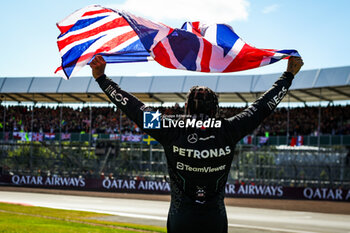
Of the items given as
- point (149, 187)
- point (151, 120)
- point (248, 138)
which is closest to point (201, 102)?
point (151, 120)

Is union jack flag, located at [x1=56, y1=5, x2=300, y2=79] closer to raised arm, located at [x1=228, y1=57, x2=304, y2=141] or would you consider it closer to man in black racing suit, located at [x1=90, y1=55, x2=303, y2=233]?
raised arm, located at [x1=228, y1=57, x2=304, y2=141]

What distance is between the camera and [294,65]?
359 cm

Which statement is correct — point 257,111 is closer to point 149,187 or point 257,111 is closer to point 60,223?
point 60,223

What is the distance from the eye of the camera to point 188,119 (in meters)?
3.09

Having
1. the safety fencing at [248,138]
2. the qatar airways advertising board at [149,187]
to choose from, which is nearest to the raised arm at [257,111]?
the qatar airways advertising board at [149,187]

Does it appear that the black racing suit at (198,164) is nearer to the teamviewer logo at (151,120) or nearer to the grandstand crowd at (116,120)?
the teamviewer logo at (151,120)

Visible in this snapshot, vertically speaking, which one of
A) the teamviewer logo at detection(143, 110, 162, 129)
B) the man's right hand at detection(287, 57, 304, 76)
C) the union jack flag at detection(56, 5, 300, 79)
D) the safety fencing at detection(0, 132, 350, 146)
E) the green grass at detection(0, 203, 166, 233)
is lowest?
the green grass at detection(0, 203, 166, 233)

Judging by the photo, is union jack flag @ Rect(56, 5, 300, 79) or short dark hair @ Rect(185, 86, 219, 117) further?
union jack flag @ Rect(56, 5, 300, 79)

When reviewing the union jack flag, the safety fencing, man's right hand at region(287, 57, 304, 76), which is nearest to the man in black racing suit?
man's right hand at region(287, 57, 304, 76)

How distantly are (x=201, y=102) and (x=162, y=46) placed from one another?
143 cm

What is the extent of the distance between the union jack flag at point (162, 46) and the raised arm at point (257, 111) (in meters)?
1.05

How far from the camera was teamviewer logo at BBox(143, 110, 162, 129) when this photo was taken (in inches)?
122

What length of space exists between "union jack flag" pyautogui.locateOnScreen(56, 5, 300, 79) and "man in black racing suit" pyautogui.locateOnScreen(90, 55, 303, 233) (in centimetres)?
138

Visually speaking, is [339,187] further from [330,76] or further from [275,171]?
[330,76]
